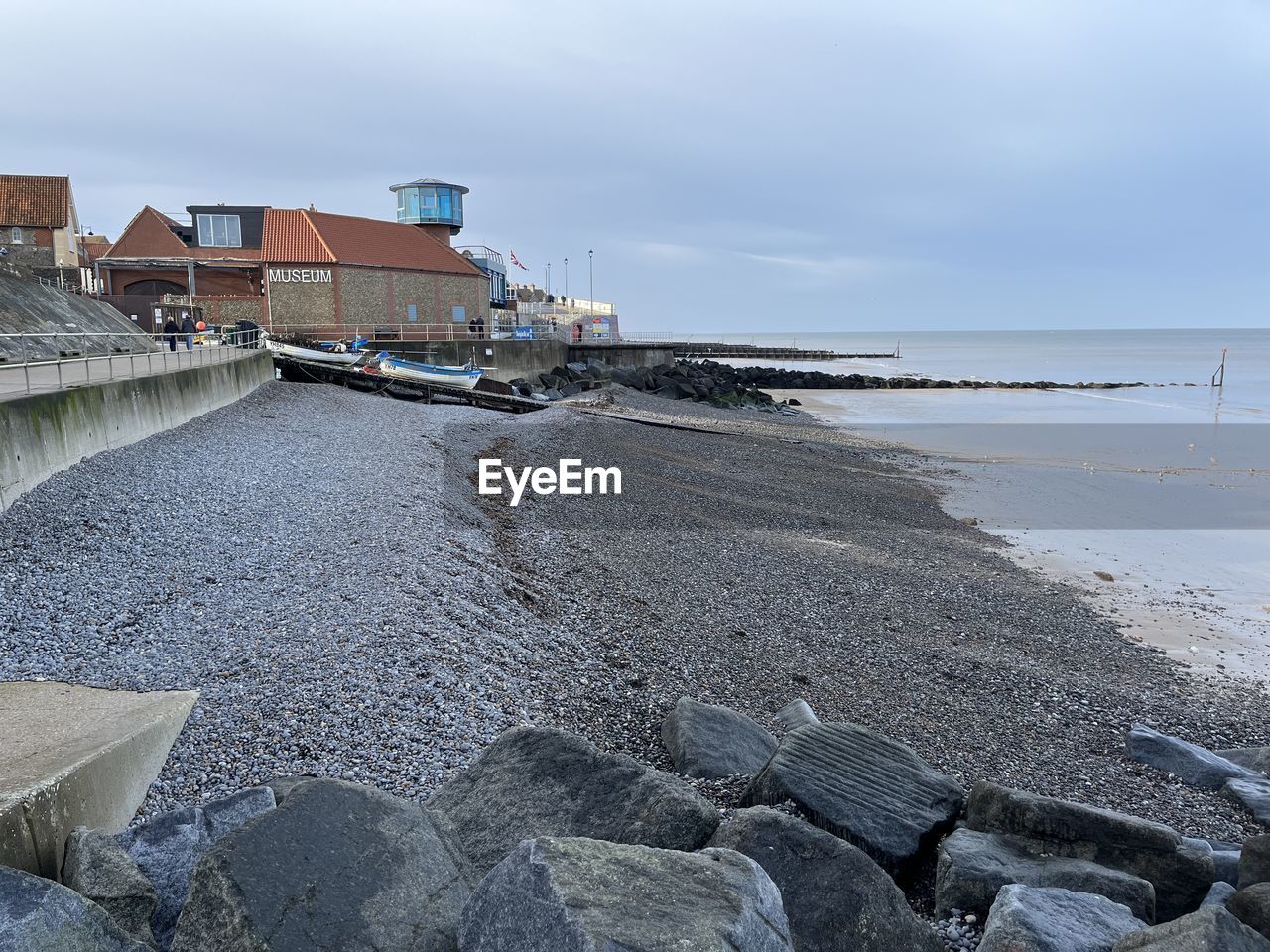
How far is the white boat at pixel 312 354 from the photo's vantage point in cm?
3159

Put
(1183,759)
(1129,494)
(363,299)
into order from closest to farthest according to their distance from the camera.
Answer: (1183,759)
(1129,494)
(363,299)

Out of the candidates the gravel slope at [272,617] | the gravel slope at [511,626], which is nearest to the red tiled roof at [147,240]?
the gravel slope at [511,626]

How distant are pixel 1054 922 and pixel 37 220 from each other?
5756 cm

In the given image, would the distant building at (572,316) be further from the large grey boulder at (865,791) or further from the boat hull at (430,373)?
the large grey boulder at (865,791)

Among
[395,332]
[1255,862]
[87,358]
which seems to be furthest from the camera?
[395,332]

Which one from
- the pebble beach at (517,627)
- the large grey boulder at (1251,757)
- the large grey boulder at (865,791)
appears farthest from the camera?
the large grey boulder at (1251,757)

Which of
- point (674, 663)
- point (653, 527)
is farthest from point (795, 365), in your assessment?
point (674, 663)

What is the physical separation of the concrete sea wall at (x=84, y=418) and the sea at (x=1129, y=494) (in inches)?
495

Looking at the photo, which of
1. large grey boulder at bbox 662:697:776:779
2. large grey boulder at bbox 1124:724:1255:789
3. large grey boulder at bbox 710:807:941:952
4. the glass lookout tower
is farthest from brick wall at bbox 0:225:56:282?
large grey boulder at bbox 710:807:941:952

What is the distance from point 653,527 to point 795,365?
2958 inches

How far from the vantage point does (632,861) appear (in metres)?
3.12

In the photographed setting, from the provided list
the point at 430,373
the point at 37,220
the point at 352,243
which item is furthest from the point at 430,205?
the point at 430,373

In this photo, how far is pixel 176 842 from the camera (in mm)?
3820

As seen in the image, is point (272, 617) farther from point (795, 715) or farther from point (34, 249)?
point (34, 249)
